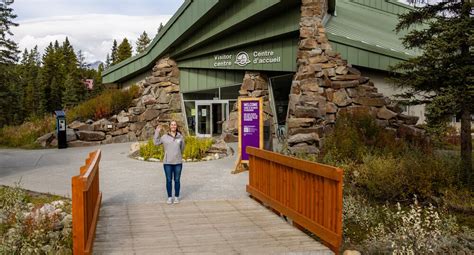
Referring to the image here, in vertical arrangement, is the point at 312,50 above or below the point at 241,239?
above

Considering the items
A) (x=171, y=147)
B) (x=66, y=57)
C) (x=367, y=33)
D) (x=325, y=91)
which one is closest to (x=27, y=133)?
(x=325, y=91)

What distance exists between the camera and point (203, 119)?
1080 inches

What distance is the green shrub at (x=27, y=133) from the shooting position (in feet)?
72.1

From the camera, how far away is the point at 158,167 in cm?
1377

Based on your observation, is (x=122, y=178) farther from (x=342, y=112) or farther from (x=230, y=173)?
(x=342, y=112)

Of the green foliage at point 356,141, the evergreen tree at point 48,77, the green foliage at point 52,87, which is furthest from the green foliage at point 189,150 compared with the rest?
the evergreen tree at point 48,77

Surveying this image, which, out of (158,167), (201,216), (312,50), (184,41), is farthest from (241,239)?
(184,41)

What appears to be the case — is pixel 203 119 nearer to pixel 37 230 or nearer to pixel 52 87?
pixel 37 230

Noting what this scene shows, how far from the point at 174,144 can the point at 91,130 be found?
649 inches

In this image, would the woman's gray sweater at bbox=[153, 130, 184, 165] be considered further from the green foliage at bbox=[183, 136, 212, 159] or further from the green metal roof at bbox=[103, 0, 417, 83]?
the green metal roof at bbox=[103, 0, 417, 83]

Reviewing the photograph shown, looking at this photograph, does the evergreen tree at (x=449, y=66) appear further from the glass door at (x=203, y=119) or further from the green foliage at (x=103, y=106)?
the green foliage at (x=103, y=106)

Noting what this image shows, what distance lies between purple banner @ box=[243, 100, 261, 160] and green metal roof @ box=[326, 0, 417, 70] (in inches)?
227

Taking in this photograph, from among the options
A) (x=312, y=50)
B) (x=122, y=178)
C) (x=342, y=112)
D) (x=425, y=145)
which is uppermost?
(x=312, y=50)

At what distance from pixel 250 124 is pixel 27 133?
51.1 ft
